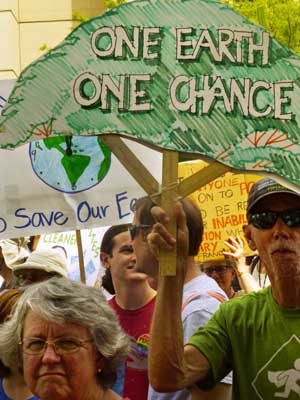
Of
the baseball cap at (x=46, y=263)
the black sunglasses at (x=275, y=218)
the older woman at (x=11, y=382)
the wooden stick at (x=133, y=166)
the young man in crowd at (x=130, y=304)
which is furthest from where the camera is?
the baseball cap at (x=46, y=263)

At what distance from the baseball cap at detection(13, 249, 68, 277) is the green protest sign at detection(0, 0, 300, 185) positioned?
2.18 meters

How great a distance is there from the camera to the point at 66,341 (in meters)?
3.43

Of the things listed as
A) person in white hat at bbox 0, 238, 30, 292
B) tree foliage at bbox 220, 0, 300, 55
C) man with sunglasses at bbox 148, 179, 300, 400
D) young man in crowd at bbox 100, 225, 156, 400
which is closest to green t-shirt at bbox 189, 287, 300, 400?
man with sunglasses at bbox 148, 179, 300, 400

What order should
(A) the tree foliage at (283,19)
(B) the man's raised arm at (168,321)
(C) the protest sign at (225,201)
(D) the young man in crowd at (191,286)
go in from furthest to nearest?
(A) the tree foliage at (283,19) → (C) the protest sign at (225,201) → (D) the young man in crowd at (191,286) → (B) the man's raised arm at (168,321)

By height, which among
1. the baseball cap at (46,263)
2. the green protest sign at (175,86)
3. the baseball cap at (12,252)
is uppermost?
the green protest sign at (175,86)

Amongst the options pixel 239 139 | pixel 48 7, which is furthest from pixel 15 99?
pixel 48 7

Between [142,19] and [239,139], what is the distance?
17.6 inches

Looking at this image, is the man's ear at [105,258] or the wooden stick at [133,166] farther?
the man's ear at [105,258]

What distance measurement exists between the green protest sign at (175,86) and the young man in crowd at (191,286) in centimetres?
82

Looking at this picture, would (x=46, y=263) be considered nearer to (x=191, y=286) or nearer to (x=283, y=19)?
(x=191, y=286)

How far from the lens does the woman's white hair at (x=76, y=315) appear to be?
11.4 feet

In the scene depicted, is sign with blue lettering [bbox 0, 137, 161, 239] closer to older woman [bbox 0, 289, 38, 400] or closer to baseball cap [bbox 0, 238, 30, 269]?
older woman [bbox 0, 289, 38, 400]

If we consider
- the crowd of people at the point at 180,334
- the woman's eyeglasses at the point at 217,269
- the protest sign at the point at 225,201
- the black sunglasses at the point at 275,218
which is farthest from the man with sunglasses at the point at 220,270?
the black sunglasses at the point at 275,218

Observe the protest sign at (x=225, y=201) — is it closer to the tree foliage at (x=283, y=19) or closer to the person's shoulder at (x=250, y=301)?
the person's shoulder at (x=250, y=301)
